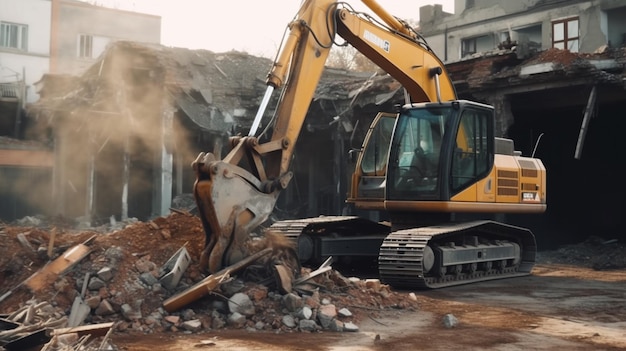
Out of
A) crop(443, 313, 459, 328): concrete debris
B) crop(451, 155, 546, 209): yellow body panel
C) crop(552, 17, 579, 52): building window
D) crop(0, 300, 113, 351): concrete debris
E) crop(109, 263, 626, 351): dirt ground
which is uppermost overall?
crop(552, 17, 579, 52): building window

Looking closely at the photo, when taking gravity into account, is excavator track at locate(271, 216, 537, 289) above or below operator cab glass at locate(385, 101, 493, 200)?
below

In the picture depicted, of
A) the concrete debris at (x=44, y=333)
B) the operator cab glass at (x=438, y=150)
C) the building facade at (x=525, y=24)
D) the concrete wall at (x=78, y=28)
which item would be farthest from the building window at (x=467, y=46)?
the concrete debris at (x=44, y=333)

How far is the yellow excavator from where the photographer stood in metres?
7.89

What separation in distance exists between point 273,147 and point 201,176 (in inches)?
46.1

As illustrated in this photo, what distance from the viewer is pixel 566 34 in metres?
28.8

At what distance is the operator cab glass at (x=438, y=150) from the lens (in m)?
10.4

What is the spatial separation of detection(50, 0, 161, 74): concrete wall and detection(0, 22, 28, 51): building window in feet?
4.33

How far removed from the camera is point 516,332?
22.5 feet

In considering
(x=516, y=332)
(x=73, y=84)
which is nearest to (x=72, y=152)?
(x=73, y=84)

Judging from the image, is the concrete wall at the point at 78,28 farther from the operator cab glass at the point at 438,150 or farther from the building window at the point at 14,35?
the operator cab glass at the point at 438,150

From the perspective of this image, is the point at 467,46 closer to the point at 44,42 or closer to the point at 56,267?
the point at 44,42

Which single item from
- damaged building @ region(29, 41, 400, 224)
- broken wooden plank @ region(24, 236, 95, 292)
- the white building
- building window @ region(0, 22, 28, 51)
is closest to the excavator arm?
broken wooden plank @ region(24, 236, 95, 292)

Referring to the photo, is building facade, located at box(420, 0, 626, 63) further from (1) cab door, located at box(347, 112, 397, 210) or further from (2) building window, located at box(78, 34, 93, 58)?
(2) building window, located at box(78, 34, 93, 58)

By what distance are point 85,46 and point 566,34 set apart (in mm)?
23379
